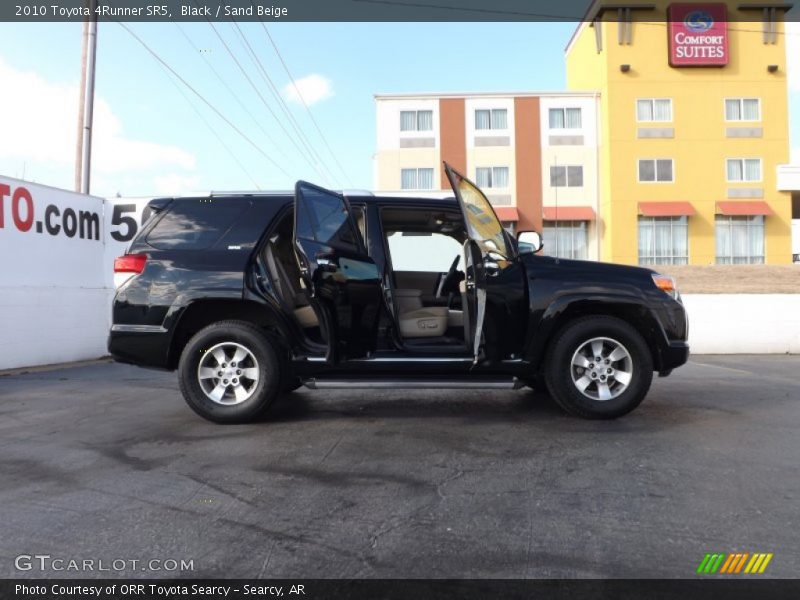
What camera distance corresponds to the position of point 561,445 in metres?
4.13

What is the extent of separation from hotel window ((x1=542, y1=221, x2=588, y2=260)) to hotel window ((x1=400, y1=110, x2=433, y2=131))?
9107mm

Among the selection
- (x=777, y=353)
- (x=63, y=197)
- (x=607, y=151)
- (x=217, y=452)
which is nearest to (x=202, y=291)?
(x=217, y=452)

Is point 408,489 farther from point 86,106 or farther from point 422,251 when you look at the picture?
point 86,106

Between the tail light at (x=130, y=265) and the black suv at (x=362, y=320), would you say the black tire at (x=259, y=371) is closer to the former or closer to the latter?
the black suv at (x=362, y=320)

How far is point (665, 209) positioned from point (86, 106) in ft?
97.1

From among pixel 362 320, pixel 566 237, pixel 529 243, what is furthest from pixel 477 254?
pixel 566 237

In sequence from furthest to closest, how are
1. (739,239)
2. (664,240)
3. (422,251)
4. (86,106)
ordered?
(739,239), (664,240), (86,106), (422,251)

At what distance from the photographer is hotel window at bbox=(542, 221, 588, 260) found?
111 ft

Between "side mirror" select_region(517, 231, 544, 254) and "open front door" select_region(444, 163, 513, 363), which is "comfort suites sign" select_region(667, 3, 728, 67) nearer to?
"side mirror" select_region(517, 231, 544, 254)

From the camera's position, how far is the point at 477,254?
4562 mm

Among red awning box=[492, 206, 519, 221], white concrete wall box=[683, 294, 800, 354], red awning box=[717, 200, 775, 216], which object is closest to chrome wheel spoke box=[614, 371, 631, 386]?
white concrete wall box=[683, 294, 800, 354]

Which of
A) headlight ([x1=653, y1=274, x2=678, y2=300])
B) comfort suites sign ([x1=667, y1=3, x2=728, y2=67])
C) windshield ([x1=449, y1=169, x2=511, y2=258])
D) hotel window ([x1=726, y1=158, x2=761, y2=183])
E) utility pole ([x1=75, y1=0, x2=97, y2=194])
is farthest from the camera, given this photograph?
hotel window ([x1=726, y1=158, x2=761, y2=183])

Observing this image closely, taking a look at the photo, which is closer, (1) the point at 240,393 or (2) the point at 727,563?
(2) the point at 727,563

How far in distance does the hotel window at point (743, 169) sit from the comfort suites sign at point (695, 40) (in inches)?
223
